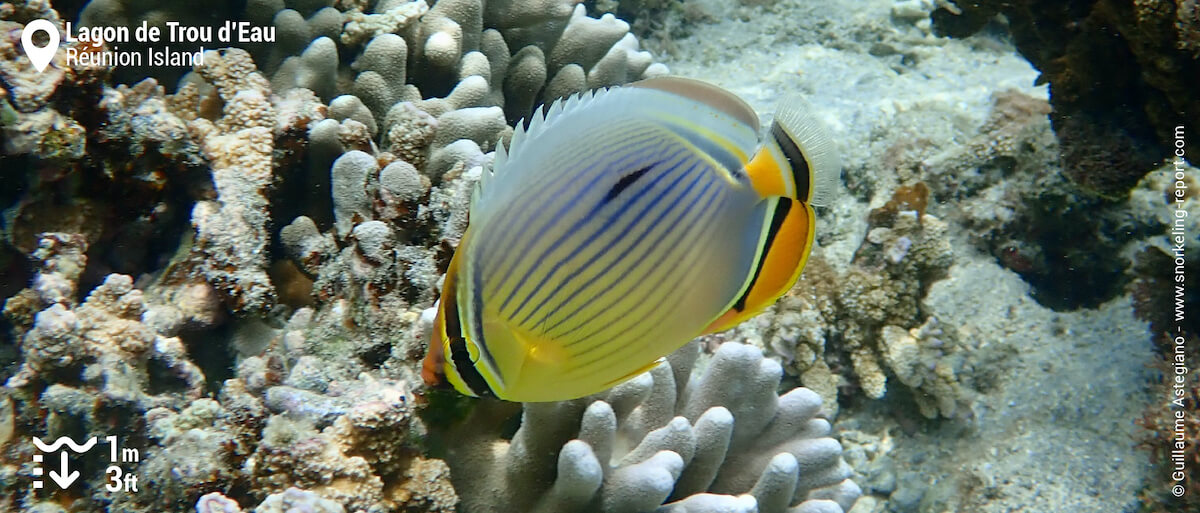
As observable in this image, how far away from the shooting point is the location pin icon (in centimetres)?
244

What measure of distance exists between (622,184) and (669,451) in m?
1.30

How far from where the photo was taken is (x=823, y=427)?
9.29 ft

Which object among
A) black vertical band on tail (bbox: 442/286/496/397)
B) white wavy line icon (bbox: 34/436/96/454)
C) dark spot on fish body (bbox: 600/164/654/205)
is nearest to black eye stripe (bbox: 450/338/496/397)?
black vertical band on tail (bbox: 442/286/496/397)

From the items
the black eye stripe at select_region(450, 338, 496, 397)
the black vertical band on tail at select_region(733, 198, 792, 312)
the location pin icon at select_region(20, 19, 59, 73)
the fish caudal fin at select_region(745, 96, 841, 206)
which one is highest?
the location pin icon at select_region(20, 19, 59, 73)

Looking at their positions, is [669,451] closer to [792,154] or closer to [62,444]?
[792,154]

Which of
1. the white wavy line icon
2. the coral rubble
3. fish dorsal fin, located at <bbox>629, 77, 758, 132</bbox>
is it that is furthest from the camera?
the coral rubble

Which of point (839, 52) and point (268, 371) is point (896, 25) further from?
point (268, 371)

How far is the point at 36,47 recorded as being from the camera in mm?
2469

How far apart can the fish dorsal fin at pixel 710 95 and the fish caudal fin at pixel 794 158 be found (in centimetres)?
7

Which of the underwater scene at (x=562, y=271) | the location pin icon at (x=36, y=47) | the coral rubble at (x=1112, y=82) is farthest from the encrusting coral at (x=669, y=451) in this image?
the coral rubble at (x=1112, y=82)

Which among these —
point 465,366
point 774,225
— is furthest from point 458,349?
point 774,225

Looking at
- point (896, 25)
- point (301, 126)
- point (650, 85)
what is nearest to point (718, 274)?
point (650, 85)

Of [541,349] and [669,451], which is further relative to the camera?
[669,451]

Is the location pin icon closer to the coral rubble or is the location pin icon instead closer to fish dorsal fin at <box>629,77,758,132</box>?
fish dorsal fin at <box>629,77,758,132</box>
